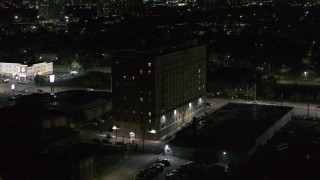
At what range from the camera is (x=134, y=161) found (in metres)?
12.3

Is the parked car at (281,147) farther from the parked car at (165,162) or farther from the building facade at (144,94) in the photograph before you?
the building facade at (144,94)

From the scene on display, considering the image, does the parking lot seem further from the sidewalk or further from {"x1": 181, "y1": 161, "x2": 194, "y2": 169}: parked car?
the sidewalk

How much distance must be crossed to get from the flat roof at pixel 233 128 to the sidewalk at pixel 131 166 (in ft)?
2.50

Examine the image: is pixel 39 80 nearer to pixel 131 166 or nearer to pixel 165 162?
pixel 131 166

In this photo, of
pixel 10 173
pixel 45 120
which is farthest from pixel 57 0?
pixel 10 173

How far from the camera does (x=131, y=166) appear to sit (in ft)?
39.2

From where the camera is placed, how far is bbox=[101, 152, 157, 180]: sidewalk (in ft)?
37.1

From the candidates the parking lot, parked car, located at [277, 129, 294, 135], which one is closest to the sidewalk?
the parking lot

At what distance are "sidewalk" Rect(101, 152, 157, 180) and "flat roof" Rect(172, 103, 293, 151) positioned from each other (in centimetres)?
76

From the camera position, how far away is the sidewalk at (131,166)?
11305 mm

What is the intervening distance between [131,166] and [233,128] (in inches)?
130

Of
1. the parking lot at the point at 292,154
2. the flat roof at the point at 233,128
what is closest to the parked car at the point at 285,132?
the parking lot at the point at 292,154

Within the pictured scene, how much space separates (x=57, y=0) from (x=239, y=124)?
142 feet

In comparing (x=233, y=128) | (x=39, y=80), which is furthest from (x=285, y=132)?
(x=39, y=80)
